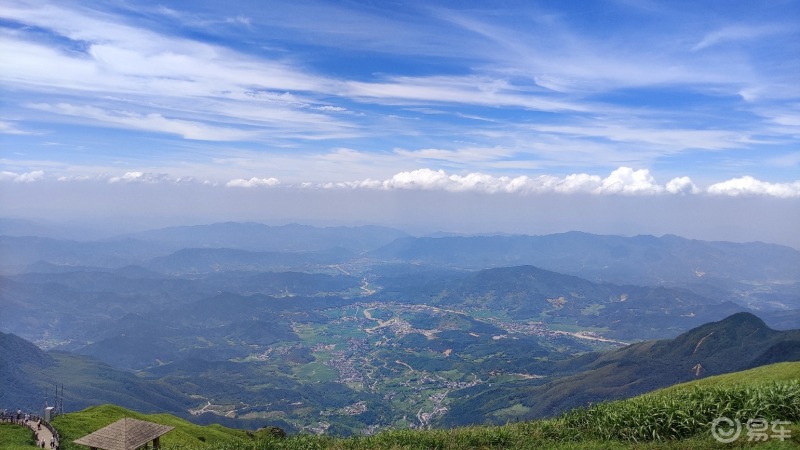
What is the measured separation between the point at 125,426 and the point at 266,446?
12.1 metres

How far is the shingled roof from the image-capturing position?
36.9 meters

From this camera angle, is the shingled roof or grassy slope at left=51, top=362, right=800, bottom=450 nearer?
grassy slope at left=51, top=362, right=800, bottom=450

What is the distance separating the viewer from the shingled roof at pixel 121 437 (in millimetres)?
36938

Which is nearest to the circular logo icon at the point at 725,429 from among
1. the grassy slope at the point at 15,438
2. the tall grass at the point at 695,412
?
the tall grass at the point at 695,412

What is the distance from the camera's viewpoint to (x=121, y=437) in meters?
37.3

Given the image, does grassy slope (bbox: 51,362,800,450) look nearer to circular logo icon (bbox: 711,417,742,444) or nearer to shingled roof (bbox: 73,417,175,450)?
circular logo icon (bbox: 711,417,742,444)

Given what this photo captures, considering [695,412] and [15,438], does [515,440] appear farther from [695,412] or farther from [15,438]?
[15,438]

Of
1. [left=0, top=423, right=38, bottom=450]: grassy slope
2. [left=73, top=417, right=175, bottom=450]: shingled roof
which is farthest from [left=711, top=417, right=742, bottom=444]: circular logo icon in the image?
[left=0, top=423, right=38, bottom=450]: grassy slope

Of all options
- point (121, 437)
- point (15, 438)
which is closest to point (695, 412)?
point (121, 437)

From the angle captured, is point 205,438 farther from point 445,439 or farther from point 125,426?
point 445,439

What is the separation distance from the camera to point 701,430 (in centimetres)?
2736

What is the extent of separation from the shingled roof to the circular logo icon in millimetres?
41355

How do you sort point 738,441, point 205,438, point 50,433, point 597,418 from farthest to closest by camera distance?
point 205,438 → point 50,433 → point 597,418 → point 738,441

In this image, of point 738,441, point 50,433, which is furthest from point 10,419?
point 738,441
